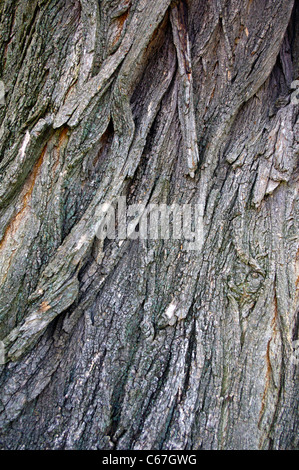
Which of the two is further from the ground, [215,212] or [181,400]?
[215,212]

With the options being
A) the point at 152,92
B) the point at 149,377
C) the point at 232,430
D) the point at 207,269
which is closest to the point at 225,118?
the point at 152,92

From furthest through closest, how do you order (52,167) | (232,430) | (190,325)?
(52,167)
(190,325)
(232,430)

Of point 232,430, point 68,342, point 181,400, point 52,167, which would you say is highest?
point 52,167

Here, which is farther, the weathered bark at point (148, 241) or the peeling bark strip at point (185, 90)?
the peeling bark strip at point (185, 90)

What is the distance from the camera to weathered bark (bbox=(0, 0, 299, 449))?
201 cm

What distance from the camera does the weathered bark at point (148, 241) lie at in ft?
6.59

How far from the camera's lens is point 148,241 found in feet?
7.50

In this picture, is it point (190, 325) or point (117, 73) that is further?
point (117, 73)

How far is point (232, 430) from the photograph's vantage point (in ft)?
6.46

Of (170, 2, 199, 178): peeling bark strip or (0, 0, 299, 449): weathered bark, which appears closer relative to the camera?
(0, 0, 299, 449): weathered bark

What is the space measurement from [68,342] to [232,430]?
3.78 ft

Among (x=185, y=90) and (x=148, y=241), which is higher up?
(x=185, y=90)

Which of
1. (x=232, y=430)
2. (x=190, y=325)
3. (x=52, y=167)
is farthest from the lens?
(x=52, y=167)

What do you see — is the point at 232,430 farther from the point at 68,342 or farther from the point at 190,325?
the point at 68,342
